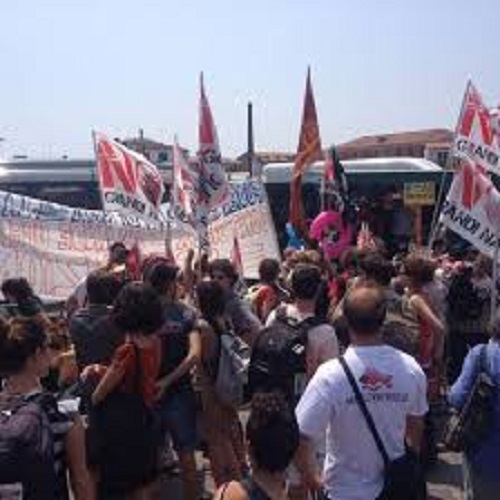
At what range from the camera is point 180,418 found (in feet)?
20.3

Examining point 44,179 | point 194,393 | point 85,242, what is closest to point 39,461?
point 194,393

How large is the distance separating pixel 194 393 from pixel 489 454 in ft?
6.67

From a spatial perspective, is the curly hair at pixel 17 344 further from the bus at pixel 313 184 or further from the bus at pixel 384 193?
the bus at pixel 384 193

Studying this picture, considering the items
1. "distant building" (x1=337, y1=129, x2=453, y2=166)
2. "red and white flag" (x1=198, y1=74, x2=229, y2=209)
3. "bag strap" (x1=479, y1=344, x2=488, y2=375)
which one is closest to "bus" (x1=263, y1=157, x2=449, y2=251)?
"red and white flag" (x1=198, y1=74, x2=229, y2=209)

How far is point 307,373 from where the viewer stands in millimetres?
5195

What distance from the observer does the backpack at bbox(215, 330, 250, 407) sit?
6129 mm

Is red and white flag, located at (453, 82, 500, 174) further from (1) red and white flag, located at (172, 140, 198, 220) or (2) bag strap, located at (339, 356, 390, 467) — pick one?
(2) bag strap, located at (339, 356, 390, 467)

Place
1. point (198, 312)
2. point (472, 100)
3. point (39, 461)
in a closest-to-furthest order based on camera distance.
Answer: point (39, 461), point (198, 312), point (472, 100)

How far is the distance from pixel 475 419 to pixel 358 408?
40.4 inches

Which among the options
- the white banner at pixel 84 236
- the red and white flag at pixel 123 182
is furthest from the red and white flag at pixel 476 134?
the red and white flag at pixel 123 182

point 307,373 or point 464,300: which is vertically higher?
point 307,373

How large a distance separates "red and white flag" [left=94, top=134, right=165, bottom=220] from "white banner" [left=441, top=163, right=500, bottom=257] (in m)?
3.19

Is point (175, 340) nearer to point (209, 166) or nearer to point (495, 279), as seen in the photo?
point (495, 279)

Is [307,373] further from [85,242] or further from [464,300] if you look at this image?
[85,242]
